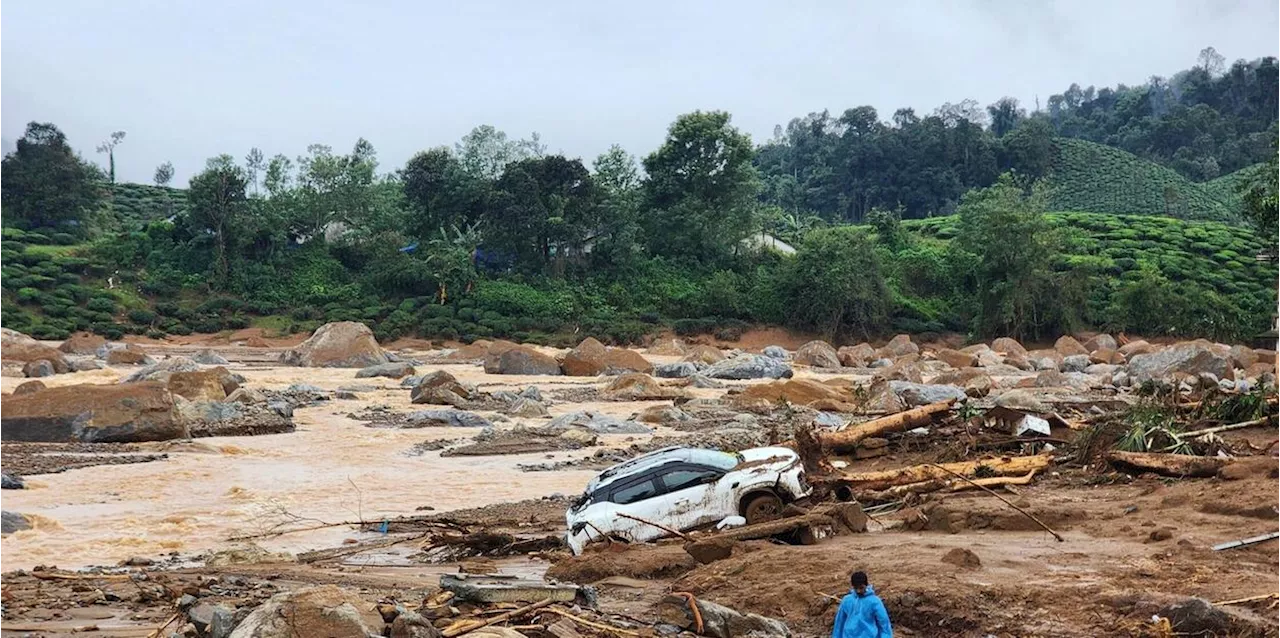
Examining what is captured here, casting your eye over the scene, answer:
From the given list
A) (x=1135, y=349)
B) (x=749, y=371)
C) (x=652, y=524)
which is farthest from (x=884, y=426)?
(x=1135, y=349)

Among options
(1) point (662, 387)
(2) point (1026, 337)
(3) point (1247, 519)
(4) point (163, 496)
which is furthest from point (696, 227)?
(3) point (1247, 519)

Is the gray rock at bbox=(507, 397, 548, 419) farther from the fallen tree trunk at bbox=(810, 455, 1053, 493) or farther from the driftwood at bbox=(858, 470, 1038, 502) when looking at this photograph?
the driftwood at bbox=(858, 470, 1038, 502)

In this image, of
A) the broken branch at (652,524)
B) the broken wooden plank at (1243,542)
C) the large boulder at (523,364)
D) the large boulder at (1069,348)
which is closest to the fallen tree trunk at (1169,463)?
the broken wooden plank at (1243,542)

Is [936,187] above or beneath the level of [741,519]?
above

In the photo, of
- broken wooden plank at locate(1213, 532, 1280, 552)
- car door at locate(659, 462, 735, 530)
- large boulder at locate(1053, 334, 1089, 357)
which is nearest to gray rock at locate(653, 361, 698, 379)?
large boulder at locate(1053, 334, 1089, 357)

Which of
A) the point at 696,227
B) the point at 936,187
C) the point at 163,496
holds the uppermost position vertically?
the point at 936,187

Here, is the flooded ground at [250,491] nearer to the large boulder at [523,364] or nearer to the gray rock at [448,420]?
the gray rock at [448,420]

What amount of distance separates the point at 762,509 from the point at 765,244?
68.7 metres

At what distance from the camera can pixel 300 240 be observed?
7781 centimetres

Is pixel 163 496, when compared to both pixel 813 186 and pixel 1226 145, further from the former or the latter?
pixel 1226 145

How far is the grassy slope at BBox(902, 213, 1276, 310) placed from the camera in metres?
75.8

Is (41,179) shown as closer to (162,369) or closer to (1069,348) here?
(162,369)

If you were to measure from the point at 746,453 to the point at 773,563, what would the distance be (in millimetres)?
3372

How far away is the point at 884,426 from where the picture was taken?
1911 centimetres
